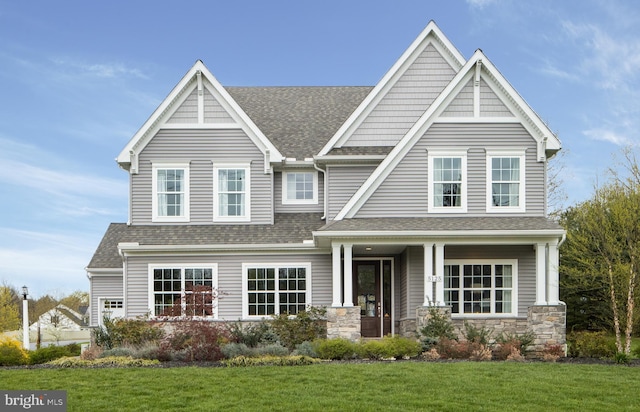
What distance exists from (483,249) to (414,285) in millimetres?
2470

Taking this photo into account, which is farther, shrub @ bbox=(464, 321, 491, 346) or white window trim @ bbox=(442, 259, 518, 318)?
white window trim @ bbox=(442, 259, 518, 318)

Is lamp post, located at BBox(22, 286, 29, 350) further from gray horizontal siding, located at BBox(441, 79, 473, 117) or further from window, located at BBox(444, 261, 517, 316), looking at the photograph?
gray horizontal siding, located at BBox(441, 79, 473, 117)

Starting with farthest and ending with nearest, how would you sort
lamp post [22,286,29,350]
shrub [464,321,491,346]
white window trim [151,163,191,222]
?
white window trim [151,163,191,222], lamp post [22,286,29,350], shrub [464,321,491,346]

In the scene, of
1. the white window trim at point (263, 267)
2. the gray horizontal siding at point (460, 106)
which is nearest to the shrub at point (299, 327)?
the white window trim at point (263, 267)

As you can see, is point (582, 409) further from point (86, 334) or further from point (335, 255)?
point (86, 334)

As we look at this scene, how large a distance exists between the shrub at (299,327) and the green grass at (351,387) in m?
4.33

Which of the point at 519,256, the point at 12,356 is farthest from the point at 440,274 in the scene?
the point at 12,356

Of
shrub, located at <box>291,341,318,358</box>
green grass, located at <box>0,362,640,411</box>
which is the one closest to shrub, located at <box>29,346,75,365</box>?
green grass, located at <box>0,362,640,411</box>

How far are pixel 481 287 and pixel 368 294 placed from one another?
3724mm

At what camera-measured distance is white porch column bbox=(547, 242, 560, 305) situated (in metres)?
20.3

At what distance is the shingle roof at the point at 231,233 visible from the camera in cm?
2219

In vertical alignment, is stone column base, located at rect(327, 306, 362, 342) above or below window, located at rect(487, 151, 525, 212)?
below

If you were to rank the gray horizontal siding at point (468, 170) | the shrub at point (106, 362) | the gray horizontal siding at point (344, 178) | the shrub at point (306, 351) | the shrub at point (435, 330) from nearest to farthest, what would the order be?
the shrub at point (106, 362) → the shrub at point (306, 351) → the shrub at point (435, 330) → the gray horizontal siding at point (468, 170) → the gray horizontal siding at point (344, 178)

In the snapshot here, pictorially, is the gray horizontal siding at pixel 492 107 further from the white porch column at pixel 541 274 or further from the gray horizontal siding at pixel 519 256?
the white porch column at pixel 541 274
